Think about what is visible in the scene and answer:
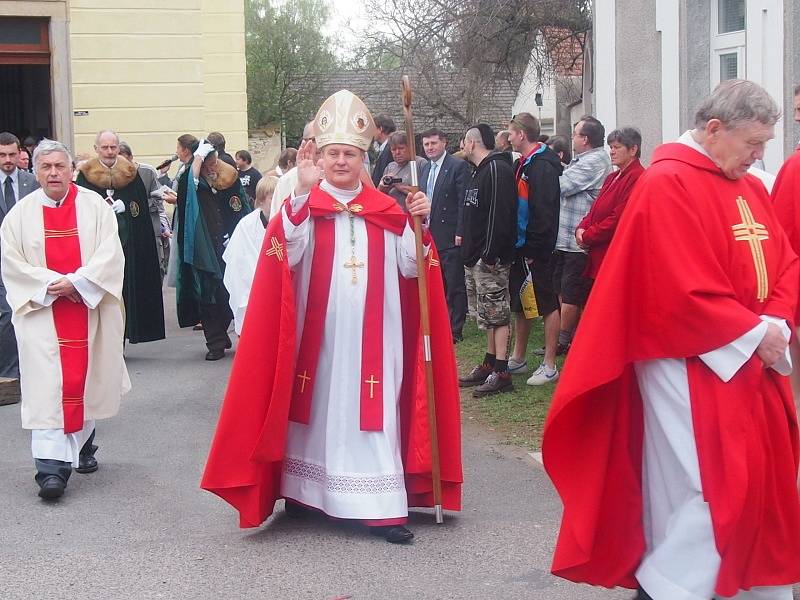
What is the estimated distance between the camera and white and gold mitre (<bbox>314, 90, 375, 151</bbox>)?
19.5 feet

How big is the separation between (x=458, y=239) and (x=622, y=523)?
6645mm

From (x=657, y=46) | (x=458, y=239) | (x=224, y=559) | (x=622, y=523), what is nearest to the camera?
(x=622, y=523)

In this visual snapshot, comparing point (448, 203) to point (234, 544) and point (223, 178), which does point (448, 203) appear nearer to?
point (223, 178)

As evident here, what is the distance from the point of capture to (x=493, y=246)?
9062 mm

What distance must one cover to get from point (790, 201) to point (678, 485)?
1778mm

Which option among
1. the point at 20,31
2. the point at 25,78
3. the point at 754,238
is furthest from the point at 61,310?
the point at 25,78

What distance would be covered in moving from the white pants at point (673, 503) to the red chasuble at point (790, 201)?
1492 millimetres

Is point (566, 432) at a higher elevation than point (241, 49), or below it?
below

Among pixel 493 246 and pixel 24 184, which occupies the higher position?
pixel 24 184

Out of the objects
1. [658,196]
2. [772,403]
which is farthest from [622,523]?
[658,196]

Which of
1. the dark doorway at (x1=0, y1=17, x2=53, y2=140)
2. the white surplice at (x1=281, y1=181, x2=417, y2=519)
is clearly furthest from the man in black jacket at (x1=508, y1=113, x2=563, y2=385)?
the dark doorway at (x1=0, y1=17, x2=53, y2=140)

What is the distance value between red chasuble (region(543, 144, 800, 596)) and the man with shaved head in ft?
24.3

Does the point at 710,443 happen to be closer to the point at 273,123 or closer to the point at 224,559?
the point at 224,559

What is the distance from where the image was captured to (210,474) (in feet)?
19.2
